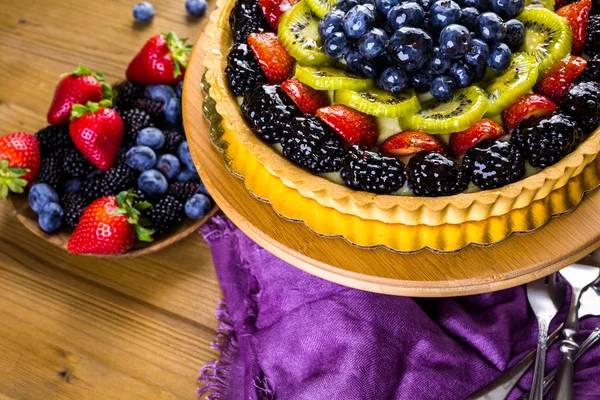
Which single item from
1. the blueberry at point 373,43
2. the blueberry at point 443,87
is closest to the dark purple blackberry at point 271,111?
the blueberry at point 373,43

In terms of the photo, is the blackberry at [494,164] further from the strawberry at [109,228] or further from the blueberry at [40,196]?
the blueberry at [40,196]

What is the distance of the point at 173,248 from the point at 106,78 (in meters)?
0.82

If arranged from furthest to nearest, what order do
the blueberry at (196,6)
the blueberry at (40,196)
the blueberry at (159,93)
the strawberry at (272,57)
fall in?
the blueberry at (196,6)
the blueberry at (159,93)
the blueberry at (40,196)
the strawberry at (272,57)

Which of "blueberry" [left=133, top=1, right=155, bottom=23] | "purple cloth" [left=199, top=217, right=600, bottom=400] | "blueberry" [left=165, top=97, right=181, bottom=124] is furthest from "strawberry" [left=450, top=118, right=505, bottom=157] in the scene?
"blueberry" [left=133, top=1, right=155, bottom=23]

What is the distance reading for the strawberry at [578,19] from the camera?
67.2 inches

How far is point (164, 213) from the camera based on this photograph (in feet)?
6.60

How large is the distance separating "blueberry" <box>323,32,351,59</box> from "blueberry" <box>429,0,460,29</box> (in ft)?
0.67

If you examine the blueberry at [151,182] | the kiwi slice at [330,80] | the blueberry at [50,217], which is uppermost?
the kiwi slice at [330,80]

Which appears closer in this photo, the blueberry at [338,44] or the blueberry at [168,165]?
the blueberry at [338,44]

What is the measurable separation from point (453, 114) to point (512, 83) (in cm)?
17

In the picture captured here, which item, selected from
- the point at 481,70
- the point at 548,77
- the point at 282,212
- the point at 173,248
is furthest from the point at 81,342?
the point at 548,77

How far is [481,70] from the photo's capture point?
5.17 ft

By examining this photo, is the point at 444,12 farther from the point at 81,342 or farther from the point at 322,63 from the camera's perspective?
the point at 81,342

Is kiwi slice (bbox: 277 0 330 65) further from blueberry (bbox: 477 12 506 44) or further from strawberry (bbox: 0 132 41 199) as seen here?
strawberry (bbox: 0 132 41 199)
